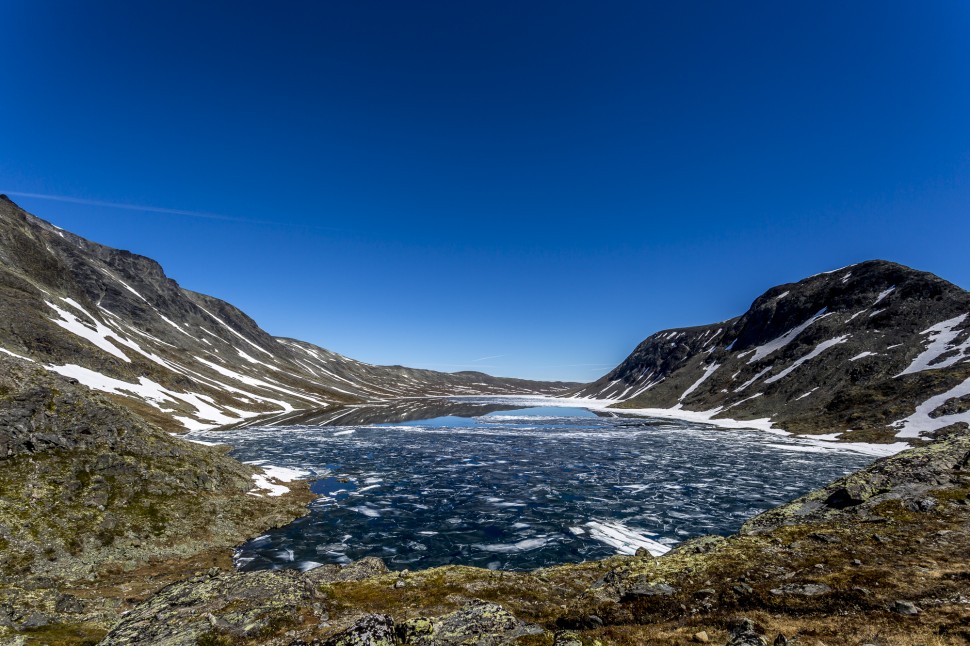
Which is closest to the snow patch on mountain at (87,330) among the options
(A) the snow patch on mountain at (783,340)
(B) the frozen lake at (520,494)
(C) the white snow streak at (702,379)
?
(B) the frozen lake at (520,494)

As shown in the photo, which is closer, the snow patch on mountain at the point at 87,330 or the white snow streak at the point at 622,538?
the white snow streak at the point at 622,538

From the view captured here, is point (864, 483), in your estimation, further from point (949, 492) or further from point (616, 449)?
point (616, 449)

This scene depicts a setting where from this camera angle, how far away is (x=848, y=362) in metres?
87.9

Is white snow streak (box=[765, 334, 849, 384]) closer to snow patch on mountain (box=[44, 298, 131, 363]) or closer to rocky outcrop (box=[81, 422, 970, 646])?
rocky outcrop (box=[81, 422, 970, 646])

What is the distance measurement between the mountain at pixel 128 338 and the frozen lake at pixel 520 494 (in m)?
38.9

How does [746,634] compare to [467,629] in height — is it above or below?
above

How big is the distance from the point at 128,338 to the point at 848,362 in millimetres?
175905

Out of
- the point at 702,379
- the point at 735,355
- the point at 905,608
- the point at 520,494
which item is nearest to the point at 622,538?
the point at 520,494

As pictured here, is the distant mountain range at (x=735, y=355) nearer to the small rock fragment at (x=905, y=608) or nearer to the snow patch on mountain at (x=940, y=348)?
the snow patch on mountain at (x=940, y=348)

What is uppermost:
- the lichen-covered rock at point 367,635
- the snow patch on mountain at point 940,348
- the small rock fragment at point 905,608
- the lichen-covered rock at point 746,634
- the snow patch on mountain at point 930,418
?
the snow patch on mountain at point 940,348

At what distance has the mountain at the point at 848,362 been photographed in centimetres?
6525

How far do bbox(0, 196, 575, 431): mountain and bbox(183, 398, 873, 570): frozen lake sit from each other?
38.9 metres

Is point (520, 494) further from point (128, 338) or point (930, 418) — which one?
point (128, 338)

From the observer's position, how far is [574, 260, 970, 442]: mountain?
214 ft
